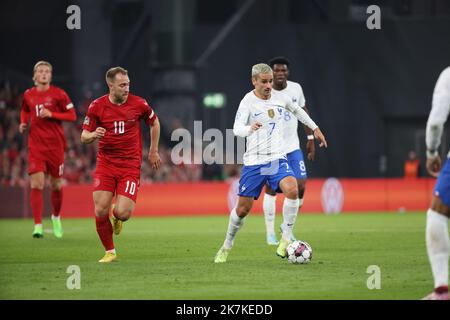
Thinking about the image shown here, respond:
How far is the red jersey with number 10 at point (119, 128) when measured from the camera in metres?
12.6

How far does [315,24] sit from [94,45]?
26.1 feet

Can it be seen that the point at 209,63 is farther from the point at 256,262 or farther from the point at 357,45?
the point at 256,262

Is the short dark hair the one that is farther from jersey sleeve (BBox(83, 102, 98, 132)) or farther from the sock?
jersey sleeve (BBox(83, 102, 98, 132))

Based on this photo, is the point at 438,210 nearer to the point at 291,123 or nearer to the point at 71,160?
the point at 291,123

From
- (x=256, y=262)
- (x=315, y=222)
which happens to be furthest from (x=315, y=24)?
(x=256, y=262)

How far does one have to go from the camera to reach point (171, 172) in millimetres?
29547

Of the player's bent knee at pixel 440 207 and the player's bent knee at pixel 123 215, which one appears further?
the player's bent knee at pixel 123 215

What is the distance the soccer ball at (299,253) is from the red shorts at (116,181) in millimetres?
2123

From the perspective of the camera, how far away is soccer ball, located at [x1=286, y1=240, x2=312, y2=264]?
39.4ft

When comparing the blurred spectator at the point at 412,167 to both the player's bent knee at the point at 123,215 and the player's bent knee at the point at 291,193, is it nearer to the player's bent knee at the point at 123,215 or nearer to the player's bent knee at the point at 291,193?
the player's bent knee at the point at 291,193

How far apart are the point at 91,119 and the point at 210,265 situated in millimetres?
2369

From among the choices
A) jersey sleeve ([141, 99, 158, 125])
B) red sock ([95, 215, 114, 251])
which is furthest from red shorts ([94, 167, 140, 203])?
jersey sleeve ([141, 99, 158, 125])

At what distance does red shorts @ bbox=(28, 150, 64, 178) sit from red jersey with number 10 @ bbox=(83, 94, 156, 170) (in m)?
4.19

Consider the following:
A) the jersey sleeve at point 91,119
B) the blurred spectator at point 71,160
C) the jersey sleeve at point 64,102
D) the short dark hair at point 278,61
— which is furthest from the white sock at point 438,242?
the blurred spectator at point 71,160
